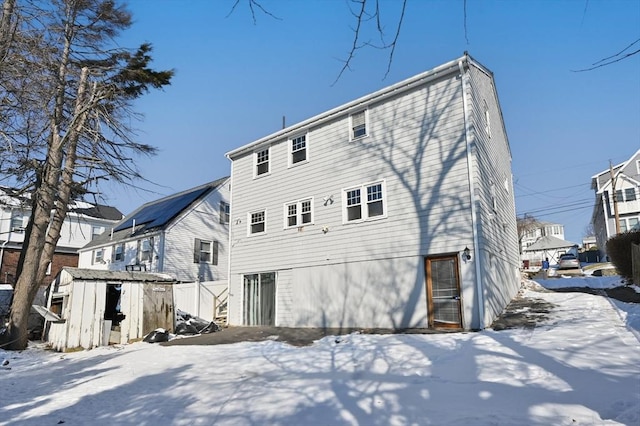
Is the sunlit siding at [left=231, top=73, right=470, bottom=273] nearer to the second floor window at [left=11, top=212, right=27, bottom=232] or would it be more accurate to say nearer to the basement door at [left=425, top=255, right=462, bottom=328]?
the basement door at [left=425, top=255, right=462, bottom=328]

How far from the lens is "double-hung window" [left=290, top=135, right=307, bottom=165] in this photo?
16359mm

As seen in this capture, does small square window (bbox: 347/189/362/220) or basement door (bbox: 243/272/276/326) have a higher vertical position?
small square window (bbox: 347/189/362/220)

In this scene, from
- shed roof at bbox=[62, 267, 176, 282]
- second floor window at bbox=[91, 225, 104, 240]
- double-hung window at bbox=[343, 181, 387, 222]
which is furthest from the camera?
second floor window at bbox=[91, 225, 104, 240]

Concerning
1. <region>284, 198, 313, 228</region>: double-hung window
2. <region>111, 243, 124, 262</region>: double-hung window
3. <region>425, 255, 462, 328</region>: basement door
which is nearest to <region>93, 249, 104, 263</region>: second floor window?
<region>111, 243, 124, 262</region>: double-hung window

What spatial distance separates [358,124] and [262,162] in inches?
191

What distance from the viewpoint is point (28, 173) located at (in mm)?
13641

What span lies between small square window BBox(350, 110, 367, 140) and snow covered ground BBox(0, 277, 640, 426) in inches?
278

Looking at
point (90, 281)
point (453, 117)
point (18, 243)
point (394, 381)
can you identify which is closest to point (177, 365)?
point (394, 381)

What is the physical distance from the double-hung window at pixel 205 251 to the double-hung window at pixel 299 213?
10.0m

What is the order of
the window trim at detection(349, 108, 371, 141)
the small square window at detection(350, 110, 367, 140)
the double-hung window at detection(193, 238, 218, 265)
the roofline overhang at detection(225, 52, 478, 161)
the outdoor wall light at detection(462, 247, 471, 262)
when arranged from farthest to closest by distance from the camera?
the double-hung window at detection(193, 238, 218, 265)
the small square window at detection(350, 110, 367, 140)
the window trim at detection(349, 108, 371, 141)
the roofline overhang at detection(225, 52, 478, 161)
the outdoor wall light at detection(462, 247, 471, 262)

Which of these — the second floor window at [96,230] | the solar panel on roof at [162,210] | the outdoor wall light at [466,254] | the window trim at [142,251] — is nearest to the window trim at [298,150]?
the outdoor wall light at [466,254]

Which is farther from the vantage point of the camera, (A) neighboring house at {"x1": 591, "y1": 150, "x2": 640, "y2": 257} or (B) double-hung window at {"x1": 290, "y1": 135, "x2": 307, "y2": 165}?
(A) neighboring house at {"x1": 591, "y1": 150, "x2": 640, "y2": 257}

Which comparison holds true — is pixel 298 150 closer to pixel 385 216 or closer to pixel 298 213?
pixel 298 213

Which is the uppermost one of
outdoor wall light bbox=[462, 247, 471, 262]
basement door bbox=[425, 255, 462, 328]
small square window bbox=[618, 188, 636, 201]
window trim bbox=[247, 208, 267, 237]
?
small square window bbox=[618, 188, 636, 201]
